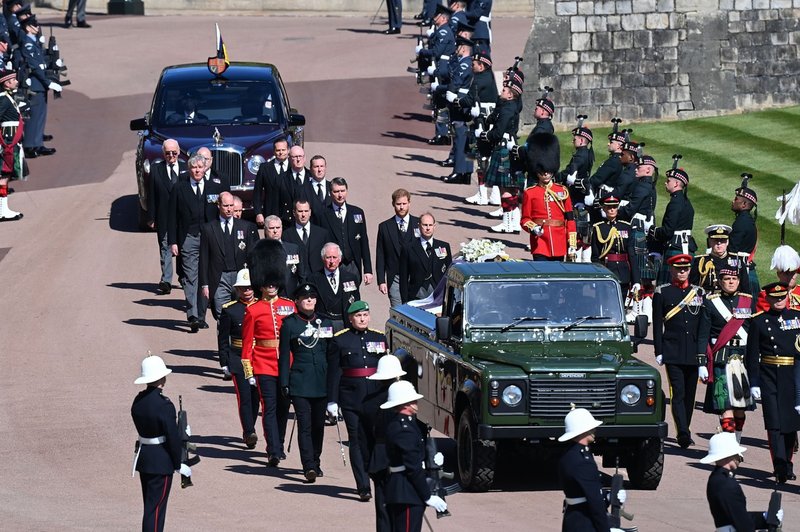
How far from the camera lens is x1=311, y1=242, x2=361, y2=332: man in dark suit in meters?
18.7

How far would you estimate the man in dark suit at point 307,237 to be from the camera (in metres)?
20.6

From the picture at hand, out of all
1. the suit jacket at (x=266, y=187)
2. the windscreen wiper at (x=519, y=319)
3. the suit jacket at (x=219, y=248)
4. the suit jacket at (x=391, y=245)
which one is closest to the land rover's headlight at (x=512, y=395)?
the windscreen wiper at (x=519, y=319)

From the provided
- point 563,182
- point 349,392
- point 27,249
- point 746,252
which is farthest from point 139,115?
point 349,392

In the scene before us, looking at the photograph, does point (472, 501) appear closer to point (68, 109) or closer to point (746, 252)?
point (746, 252)

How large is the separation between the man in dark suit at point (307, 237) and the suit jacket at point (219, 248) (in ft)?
2.06

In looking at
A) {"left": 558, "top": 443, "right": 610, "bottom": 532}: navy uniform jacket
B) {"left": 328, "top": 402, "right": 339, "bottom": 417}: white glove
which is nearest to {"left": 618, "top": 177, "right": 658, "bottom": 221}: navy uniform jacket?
{"left": 328, "top": 402, "right": 339, "bottom": 417}: white glove

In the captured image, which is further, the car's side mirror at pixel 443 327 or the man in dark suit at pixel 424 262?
the man in dark suit at pixel 424 262

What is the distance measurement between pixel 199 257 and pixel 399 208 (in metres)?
2.69

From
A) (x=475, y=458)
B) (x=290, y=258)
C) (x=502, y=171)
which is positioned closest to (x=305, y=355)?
(x=475, y=458)

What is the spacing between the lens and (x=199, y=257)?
21.4m

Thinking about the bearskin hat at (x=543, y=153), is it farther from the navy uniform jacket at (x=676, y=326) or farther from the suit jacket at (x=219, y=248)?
the navy uniform jacket at (x=676, y=326)

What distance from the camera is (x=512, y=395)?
1553 centimetres

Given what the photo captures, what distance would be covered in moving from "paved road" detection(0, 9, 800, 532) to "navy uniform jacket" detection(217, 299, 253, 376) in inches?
31.2

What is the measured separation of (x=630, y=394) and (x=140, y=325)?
904 cm
